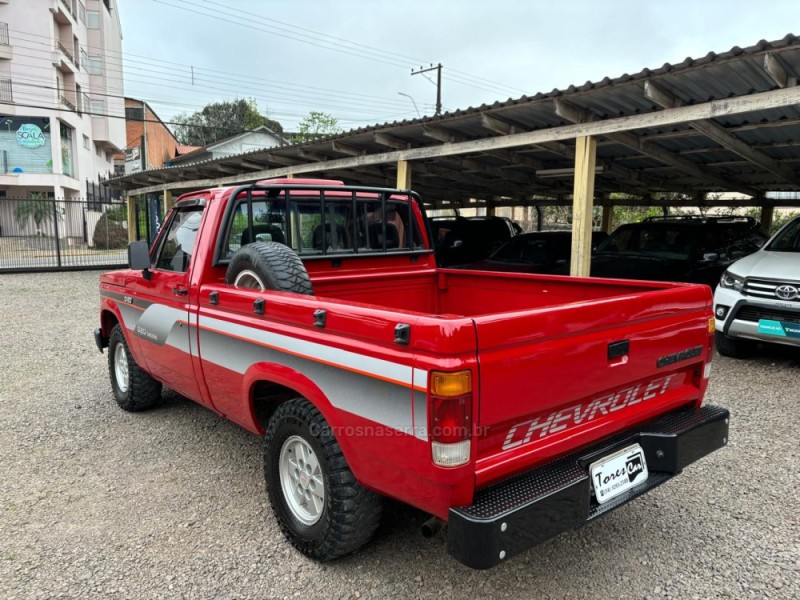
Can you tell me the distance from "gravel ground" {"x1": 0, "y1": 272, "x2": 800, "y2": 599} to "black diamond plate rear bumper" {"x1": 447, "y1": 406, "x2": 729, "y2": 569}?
52 cm

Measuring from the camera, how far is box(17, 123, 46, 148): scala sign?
31391 millimetres

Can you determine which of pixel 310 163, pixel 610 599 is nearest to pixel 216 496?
pixel 610 599

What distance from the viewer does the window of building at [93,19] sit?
43.3 m

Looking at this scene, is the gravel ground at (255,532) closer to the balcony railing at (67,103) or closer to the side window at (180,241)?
the side window at (180,241)

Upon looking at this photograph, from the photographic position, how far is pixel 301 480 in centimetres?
279

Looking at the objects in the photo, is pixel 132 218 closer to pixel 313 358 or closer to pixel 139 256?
pixel 139 256

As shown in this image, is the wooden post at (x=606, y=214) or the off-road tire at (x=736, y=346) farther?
the wooden post at (x=606, y=214)

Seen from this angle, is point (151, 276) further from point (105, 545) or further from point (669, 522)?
point (669, 522)

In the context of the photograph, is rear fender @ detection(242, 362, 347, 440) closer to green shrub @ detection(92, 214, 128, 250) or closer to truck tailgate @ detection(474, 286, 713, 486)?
truck tailgate @ detection(474, 286, 713, 486)

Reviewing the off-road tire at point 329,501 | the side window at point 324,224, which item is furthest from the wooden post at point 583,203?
the off-road tire at point 329,501

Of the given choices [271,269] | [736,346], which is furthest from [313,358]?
[736,346]

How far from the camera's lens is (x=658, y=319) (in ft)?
8.66

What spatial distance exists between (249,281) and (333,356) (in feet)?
3.64

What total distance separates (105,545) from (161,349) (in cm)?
138
